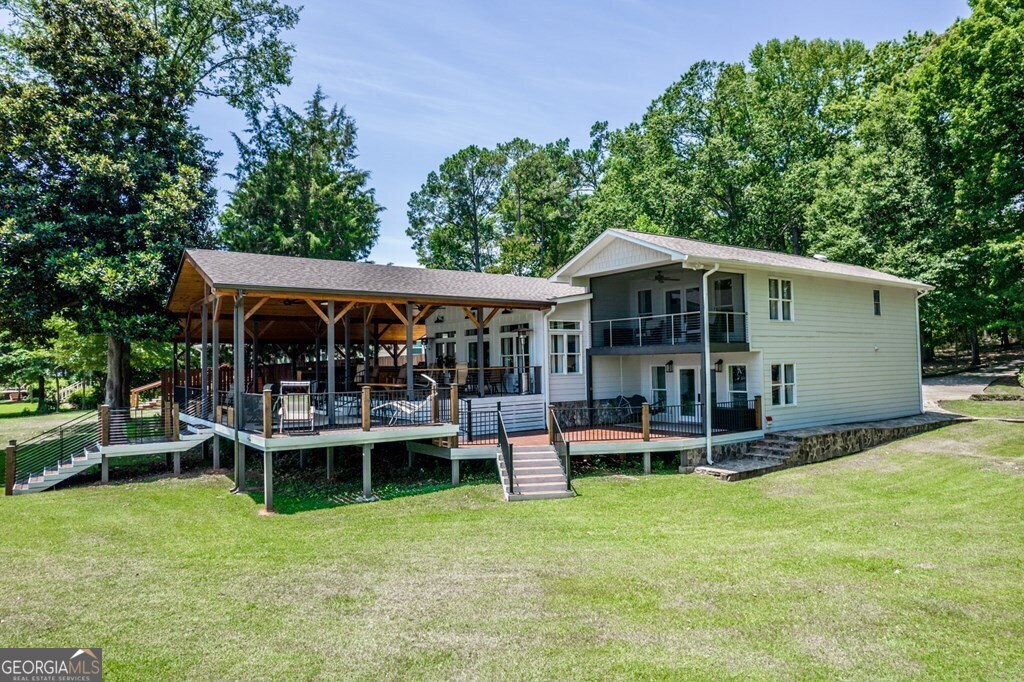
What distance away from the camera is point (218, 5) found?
91.8 ft

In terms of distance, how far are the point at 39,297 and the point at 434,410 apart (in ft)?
52.6

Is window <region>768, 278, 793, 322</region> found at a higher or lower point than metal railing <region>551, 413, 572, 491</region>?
higher

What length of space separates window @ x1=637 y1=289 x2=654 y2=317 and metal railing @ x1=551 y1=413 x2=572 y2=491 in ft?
23.3

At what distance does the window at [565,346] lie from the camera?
61.5 feet

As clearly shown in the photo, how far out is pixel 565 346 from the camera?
18969 mm

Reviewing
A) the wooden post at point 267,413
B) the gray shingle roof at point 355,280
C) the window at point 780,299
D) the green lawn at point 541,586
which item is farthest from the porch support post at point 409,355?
the window at point 780,299

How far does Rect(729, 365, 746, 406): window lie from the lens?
17375 mm

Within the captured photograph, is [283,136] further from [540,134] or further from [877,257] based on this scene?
[877,257]

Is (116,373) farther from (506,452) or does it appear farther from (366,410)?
(506,452)

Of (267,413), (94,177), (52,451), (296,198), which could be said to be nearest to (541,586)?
(267,413)

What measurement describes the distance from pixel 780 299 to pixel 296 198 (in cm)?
2802

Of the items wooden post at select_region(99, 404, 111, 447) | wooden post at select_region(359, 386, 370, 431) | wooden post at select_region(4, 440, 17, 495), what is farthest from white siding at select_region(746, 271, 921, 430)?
wooden post at select_region(4, 440, 17, 495)

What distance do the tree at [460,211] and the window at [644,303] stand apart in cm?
3025

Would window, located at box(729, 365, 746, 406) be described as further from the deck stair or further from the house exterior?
the deck stair
